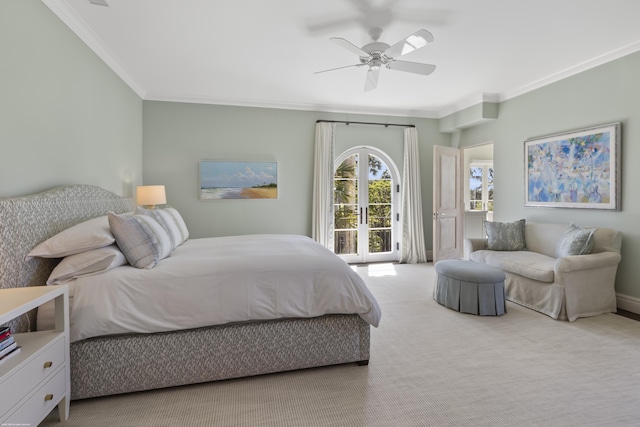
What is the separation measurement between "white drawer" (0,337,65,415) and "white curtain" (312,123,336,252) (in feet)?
13.1

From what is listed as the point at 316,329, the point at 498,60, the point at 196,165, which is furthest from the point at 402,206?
the point at 316,329

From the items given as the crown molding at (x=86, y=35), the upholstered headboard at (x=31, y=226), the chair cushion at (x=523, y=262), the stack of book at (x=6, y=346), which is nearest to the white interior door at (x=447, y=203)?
the chair cushion at (x=523, y=262)

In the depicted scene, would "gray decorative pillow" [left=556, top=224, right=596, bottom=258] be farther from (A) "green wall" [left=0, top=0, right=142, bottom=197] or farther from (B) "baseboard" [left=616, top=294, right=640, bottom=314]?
(A) "green wall" [left=0, top=0, right=142, bottom=197]

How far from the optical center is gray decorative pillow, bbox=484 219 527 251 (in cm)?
427

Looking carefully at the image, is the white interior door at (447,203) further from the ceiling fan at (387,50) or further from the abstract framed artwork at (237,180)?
the abstract framed artwork at (237,180)

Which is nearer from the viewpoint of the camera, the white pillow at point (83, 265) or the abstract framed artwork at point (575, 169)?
the white pillow at point (83, 265)

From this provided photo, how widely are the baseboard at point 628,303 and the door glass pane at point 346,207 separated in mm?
3548

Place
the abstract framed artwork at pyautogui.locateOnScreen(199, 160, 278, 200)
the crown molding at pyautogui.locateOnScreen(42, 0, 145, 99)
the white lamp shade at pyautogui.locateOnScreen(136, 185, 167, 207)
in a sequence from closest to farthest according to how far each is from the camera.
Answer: the crown molding at pyautogui.locateOnScreen(42, 0, 145, 99)
the white lamp shade at pyautogui.locateOnScreen(136, 185, 167, 207)
the abstract framed artwork at pyautogui.locateOnScreen(199, 160, 278, 200)

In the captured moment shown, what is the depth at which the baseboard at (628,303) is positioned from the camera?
3.39 m

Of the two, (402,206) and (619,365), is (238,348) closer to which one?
(619,365)

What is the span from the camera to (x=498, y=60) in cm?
373

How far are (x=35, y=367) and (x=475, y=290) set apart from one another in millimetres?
3461

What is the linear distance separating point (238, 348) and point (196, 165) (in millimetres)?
3647

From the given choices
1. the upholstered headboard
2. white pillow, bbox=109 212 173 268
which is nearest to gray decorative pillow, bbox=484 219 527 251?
white pillow, bbox=109 212 173 268
